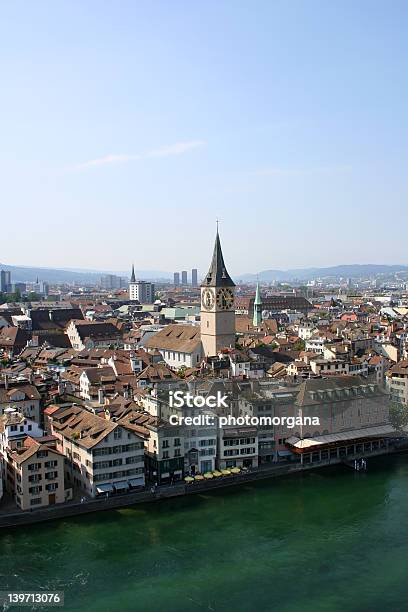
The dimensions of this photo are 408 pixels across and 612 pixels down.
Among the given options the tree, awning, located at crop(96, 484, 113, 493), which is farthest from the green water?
the tree

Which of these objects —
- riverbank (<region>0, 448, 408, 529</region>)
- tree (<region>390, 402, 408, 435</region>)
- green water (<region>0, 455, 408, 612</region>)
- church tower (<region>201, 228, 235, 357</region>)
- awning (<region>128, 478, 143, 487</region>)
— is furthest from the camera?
church tower (<region>201, 228, 235, 357</region>)

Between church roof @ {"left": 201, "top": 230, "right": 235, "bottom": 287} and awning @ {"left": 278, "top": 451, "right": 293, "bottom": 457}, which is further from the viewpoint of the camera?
church roof @ {"left": 201, "top": 230, "right": 235, "bottom": 287}

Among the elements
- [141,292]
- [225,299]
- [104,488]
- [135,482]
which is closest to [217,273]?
[225,299]

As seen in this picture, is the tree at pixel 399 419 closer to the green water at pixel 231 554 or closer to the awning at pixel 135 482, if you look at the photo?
the green water at pixel 231 554

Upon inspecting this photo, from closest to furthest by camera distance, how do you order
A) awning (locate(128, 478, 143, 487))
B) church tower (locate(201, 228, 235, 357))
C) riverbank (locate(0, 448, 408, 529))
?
1. riverbank (locate(0, 448, 408, 529))
2. awning (locate(128, 478, 143, 487))
3. church tower (locate(201, 228, 235, 357))

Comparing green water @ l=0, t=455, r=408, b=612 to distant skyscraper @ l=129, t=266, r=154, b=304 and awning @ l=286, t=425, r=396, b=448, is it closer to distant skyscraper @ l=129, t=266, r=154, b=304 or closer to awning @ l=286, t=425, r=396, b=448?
awning @ l=286, t=425, r=396, b=448

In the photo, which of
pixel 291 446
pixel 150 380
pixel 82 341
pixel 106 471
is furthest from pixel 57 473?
pixel 82 341

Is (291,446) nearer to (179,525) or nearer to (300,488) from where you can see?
(300,488)

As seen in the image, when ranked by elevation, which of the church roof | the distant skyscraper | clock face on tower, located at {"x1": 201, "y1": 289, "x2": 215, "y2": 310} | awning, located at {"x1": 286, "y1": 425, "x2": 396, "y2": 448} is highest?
the church roof

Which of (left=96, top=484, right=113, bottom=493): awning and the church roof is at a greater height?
the church roof
